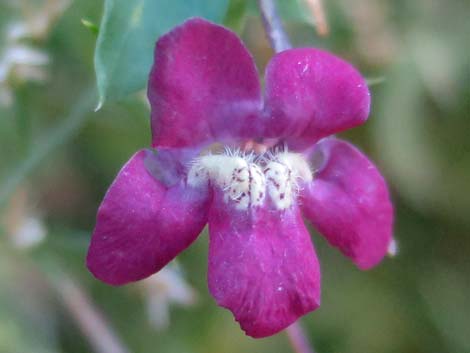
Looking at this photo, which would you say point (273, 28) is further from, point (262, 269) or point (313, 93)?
point (262, 269)

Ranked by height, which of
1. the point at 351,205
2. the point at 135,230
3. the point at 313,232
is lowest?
the point at 313,232

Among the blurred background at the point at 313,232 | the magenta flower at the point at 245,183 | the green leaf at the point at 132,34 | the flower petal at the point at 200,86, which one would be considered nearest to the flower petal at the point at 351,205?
the magenta flower at the point at 245,183

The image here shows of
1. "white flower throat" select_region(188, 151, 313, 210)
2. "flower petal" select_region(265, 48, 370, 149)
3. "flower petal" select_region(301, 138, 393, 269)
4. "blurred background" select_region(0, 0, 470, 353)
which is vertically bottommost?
"blurred background" select_region(0, 0, 470, 353)

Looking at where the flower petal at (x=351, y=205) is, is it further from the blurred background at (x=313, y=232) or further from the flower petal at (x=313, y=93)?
the blurred background at (x=313, y=232)

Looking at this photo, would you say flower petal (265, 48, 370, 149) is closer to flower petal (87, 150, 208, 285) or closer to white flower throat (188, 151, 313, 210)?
white flower throat (188, 151, 313, 210)

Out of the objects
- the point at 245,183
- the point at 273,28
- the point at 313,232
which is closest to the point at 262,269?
the point at 245,183

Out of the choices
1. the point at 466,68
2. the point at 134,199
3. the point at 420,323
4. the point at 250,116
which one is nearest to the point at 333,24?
the point at 466,68

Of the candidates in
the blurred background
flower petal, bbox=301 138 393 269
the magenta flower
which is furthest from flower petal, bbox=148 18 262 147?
the blurred background

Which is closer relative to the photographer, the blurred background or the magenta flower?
the magenta flower
